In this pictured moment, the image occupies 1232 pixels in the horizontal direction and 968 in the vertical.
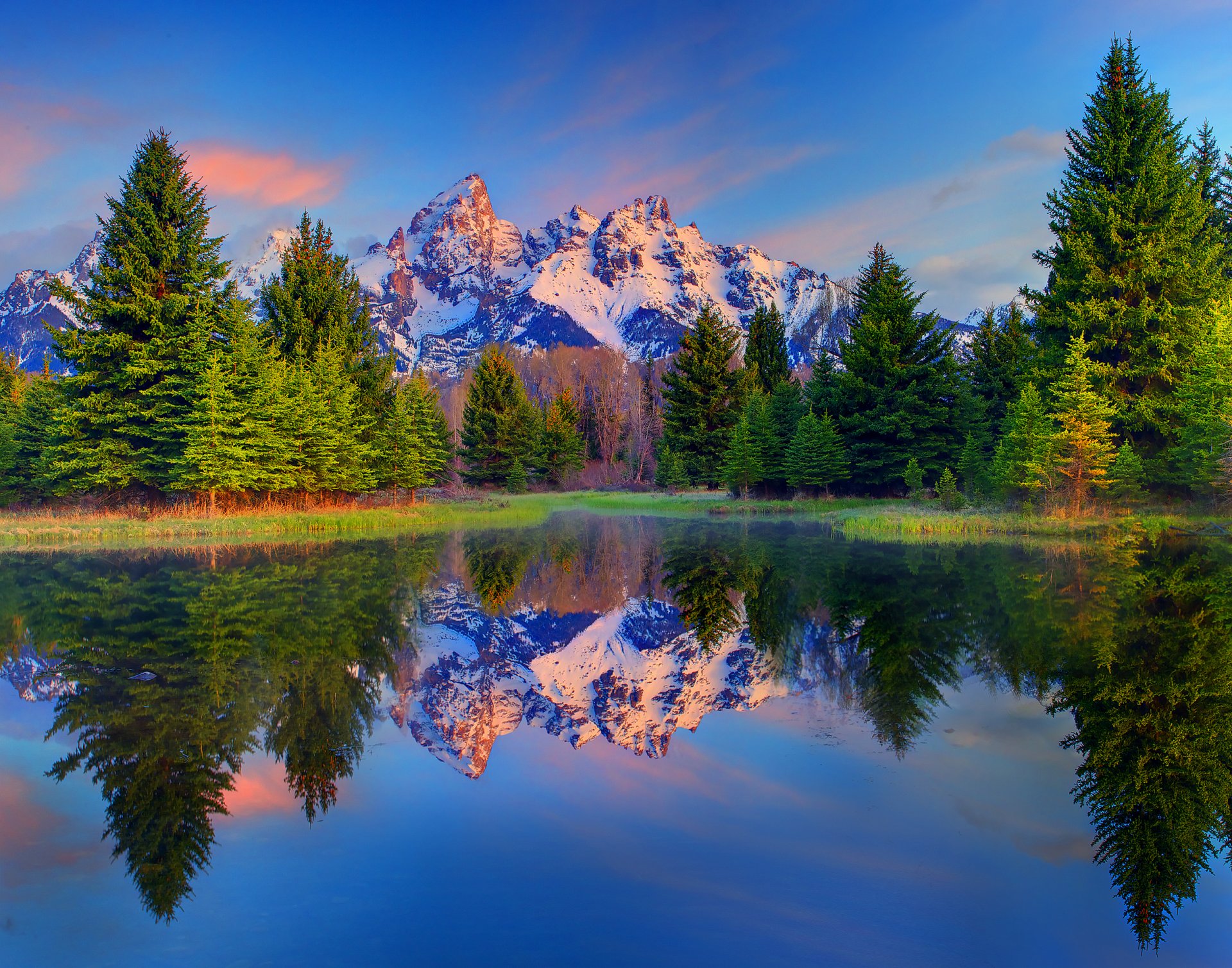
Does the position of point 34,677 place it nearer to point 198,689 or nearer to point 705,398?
point 198,689

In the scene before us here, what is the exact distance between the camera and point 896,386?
37.6 m

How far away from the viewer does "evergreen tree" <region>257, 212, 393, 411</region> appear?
Answer: 35.8 meters

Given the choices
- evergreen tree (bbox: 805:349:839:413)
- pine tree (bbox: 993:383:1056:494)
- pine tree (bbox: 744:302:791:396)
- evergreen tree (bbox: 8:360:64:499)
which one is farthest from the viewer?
pine tree (bbox: 744:302:791:396)

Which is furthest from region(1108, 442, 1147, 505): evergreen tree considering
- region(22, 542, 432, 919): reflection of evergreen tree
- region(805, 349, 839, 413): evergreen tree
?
region(22, 542, 432, 919): reflection of evergreen tree

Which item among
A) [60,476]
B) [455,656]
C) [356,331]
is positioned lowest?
[455,656]

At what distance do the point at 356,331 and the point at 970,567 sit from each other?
108ft

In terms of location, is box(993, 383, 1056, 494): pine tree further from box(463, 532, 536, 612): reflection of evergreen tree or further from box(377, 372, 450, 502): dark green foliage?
box(377, 372, 450, 502): dark green foliage

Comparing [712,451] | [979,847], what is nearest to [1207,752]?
[979,847]

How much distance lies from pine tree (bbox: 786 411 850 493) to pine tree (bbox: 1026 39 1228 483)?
39.2 feet

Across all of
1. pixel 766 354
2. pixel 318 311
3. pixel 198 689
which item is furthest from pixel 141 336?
pixel 766 354

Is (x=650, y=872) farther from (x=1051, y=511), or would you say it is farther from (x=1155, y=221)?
(x=1155, y=221)

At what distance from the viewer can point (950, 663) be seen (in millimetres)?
8195

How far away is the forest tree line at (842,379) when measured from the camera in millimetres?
24219

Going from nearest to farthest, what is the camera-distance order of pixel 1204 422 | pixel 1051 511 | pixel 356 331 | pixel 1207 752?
pixel 1207 752 → pixel 1204 422 → pixel 1051 511 → pixel 356 331
